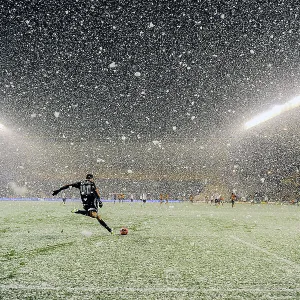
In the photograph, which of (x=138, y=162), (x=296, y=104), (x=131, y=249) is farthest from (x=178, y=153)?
(x=131, y=249)

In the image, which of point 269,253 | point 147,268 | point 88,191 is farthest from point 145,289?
point 88,191

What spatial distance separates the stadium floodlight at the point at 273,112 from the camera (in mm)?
23462

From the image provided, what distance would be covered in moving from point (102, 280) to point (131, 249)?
2.37m

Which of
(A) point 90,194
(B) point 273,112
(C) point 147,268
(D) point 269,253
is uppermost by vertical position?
(B) point 273,112

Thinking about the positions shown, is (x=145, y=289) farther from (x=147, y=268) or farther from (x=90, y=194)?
(x=90, y=194)

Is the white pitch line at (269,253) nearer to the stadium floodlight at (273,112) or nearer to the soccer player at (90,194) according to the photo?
the soccer player at (90,194)

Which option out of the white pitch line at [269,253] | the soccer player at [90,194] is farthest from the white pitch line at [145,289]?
the soccer player at [90,194]

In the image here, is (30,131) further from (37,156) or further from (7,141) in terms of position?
(37,156)

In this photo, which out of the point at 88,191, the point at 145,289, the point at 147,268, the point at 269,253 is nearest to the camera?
the point at 145,289

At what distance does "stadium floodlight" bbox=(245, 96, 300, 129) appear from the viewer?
77.0 feet

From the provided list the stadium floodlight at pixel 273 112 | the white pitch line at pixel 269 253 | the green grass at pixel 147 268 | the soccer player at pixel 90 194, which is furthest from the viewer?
the stadium floodlight at pixel 273 112

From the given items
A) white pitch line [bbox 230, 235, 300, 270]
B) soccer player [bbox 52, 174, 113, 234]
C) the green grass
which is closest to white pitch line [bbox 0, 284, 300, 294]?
the green grass

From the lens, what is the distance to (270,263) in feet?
17.2

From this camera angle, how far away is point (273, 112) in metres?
26.0
